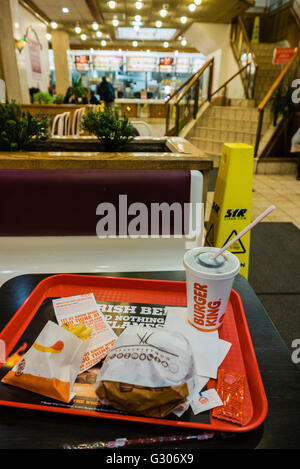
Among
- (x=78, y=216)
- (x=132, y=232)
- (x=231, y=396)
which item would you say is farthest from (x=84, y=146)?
(x=231, y=396)

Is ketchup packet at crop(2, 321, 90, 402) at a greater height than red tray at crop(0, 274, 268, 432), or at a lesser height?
greater

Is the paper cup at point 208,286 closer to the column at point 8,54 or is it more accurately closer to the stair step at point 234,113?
the column at point 8,54

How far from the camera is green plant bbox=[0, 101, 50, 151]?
1812 mm

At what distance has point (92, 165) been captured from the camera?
167 cm

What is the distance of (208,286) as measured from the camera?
800 mm

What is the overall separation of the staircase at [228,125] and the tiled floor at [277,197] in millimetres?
1518

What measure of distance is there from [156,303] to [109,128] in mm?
1394

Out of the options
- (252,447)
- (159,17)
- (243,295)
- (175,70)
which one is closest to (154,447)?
(252,447)

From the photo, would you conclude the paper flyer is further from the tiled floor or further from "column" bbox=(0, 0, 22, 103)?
"column" bbox=(0, 0, 22, 103)

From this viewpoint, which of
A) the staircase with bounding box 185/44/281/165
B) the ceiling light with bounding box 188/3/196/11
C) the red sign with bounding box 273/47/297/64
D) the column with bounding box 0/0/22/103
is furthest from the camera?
the ceiling light with bounding box 188/3/196/11

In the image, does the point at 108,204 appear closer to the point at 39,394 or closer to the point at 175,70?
the point at 39,394

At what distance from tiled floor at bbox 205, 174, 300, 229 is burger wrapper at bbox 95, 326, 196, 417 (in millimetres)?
3557

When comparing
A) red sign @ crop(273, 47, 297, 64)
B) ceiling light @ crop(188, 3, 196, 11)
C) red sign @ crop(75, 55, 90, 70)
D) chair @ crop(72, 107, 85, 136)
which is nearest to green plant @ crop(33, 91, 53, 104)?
chair @ crop(72, 107, 85, 136)
